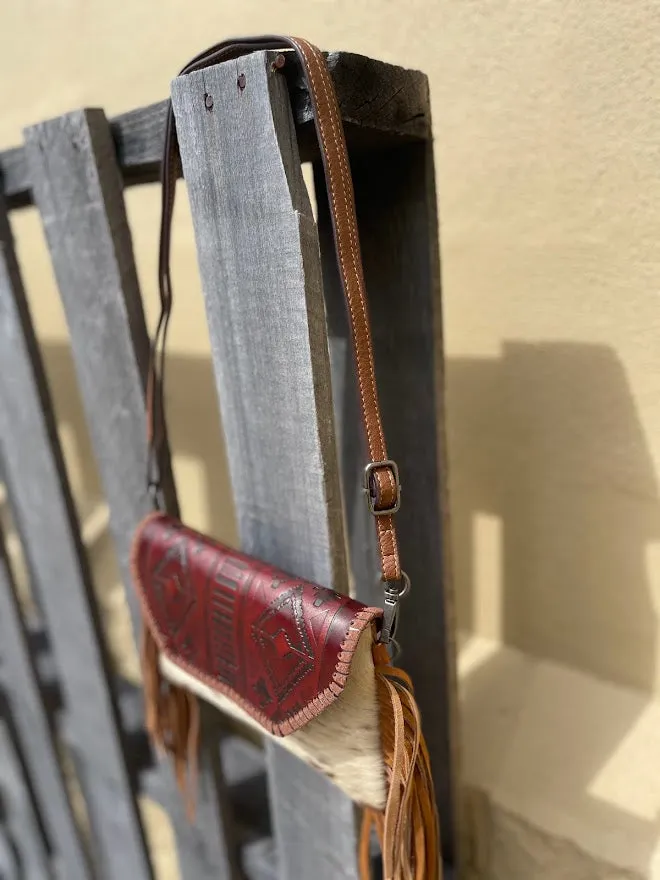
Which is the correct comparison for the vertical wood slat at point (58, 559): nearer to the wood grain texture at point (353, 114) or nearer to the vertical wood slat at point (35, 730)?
the vertical wood slat at point (35, 730)

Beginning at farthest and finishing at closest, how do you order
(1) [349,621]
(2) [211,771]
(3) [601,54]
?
(2) [211,771] → (3) [601,54] → (1) [349,621]

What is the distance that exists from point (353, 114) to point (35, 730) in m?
1.15

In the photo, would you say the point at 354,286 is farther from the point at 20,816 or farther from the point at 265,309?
the point at 20,816

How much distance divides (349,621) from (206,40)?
2.46 ft

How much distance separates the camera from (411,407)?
588 millimetres

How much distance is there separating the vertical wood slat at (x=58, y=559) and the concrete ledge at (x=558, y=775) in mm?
507

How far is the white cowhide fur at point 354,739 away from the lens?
44 cm

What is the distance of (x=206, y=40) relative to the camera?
801 millimetres

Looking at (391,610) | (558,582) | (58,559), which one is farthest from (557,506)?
(58,559)

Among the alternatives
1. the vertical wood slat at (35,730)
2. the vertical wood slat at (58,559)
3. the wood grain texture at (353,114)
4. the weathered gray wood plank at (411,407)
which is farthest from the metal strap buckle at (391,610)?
the vertical wood slat at (35,730)

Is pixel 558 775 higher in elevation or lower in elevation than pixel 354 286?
lower

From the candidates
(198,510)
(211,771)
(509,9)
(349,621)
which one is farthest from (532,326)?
(198,510)

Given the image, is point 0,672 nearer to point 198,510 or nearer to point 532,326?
point 198,510

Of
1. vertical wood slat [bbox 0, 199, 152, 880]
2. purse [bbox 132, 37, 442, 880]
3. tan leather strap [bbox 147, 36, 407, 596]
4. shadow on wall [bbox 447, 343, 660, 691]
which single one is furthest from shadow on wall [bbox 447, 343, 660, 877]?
vertical wood slat [bbox 0, 199, 152, 880]
